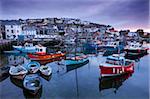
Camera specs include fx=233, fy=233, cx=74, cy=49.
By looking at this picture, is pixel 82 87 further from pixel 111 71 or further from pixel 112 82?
pixel 111 71

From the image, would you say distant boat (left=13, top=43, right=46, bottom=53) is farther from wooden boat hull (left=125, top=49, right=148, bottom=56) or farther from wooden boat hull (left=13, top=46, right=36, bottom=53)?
wooden boat hull (left=125, top=49, right=148, bottom=56)

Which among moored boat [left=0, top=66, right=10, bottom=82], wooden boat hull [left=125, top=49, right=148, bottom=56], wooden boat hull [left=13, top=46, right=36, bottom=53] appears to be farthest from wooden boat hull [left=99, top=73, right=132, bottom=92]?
wooden boat hull [left=13, top=46, right=36, bottom=53]

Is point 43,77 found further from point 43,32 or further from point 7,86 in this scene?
point 43,32

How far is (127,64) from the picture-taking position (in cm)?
501

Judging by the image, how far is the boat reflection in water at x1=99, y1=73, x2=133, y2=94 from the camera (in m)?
3.97

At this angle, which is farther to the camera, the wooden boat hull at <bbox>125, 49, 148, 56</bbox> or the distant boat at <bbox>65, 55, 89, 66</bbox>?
the wooden boat hull at <bbox>125, 49, 148, 56</bbox>

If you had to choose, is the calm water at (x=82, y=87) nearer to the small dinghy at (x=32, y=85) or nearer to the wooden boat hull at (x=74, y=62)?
the small dinghy at (x=32, y=85)

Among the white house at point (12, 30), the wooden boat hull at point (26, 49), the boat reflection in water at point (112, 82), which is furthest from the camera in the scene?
the white house at point (12, 30)

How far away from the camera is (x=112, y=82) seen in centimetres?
427

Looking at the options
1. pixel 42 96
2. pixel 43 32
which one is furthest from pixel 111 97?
pixel 43 32

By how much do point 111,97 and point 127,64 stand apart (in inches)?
66.3

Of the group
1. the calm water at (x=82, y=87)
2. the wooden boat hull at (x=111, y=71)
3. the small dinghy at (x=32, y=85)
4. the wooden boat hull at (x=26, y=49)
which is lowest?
the calm water at (x=82, y=87)

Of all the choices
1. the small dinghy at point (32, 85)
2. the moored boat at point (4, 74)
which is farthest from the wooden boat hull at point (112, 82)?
the moored boat at point (4, 74)

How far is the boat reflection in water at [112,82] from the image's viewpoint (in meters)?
3.97
